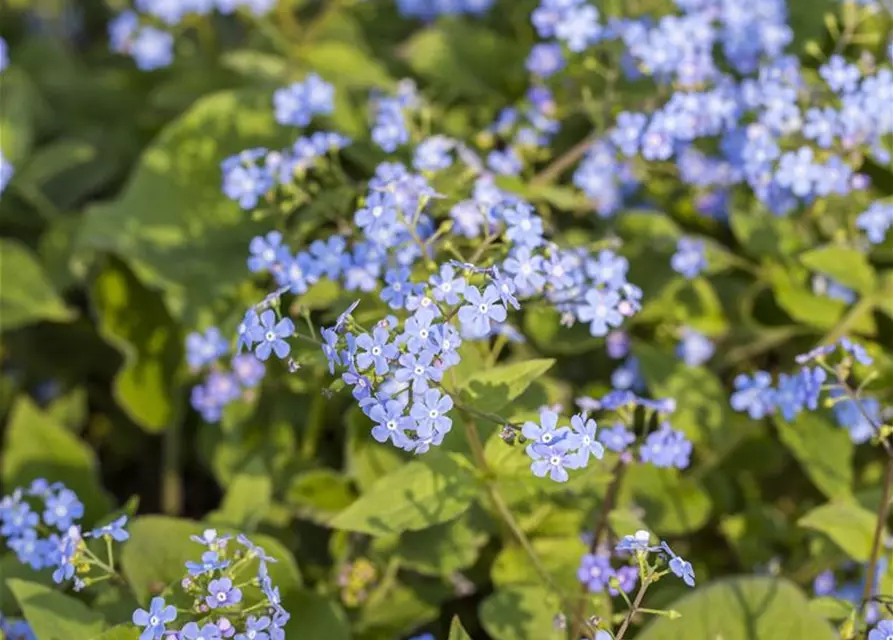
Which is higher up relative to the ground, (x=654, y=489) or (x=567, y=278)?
(x=567, y=278)

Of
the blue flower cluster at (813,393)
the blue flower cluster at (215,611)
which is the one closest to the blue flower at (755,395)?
the blue flower cluster at (813,393)

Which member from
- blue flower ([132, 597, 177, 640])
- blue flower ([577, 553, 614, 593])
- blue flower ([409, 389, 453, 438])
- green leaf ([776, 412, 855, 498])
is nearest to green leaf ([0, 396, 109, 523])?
blue flower ([132, 597, 177, 640])

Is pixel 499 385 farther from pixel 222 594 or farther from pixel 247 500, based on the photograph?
pixel 247 500

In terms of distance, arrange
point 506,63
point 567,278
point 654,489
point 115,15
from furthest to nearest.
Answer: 1. point 115,15
2. point 506,63
3. point 654,489
4. point 567,278

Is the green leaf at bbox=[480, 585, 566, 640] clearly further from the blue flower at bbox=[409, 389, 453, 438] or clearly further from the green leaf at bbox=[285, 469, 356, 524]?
the blue flower at bbox=[409, 389, 453, 438]

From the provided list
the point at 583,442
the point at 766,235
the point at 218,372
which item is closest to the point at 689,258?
the point at 766,235

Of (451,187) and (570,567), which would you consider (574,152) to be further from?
(570,567)

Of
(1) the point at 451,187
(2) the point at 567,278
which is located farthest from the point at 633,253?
(2) the point at 567,278
